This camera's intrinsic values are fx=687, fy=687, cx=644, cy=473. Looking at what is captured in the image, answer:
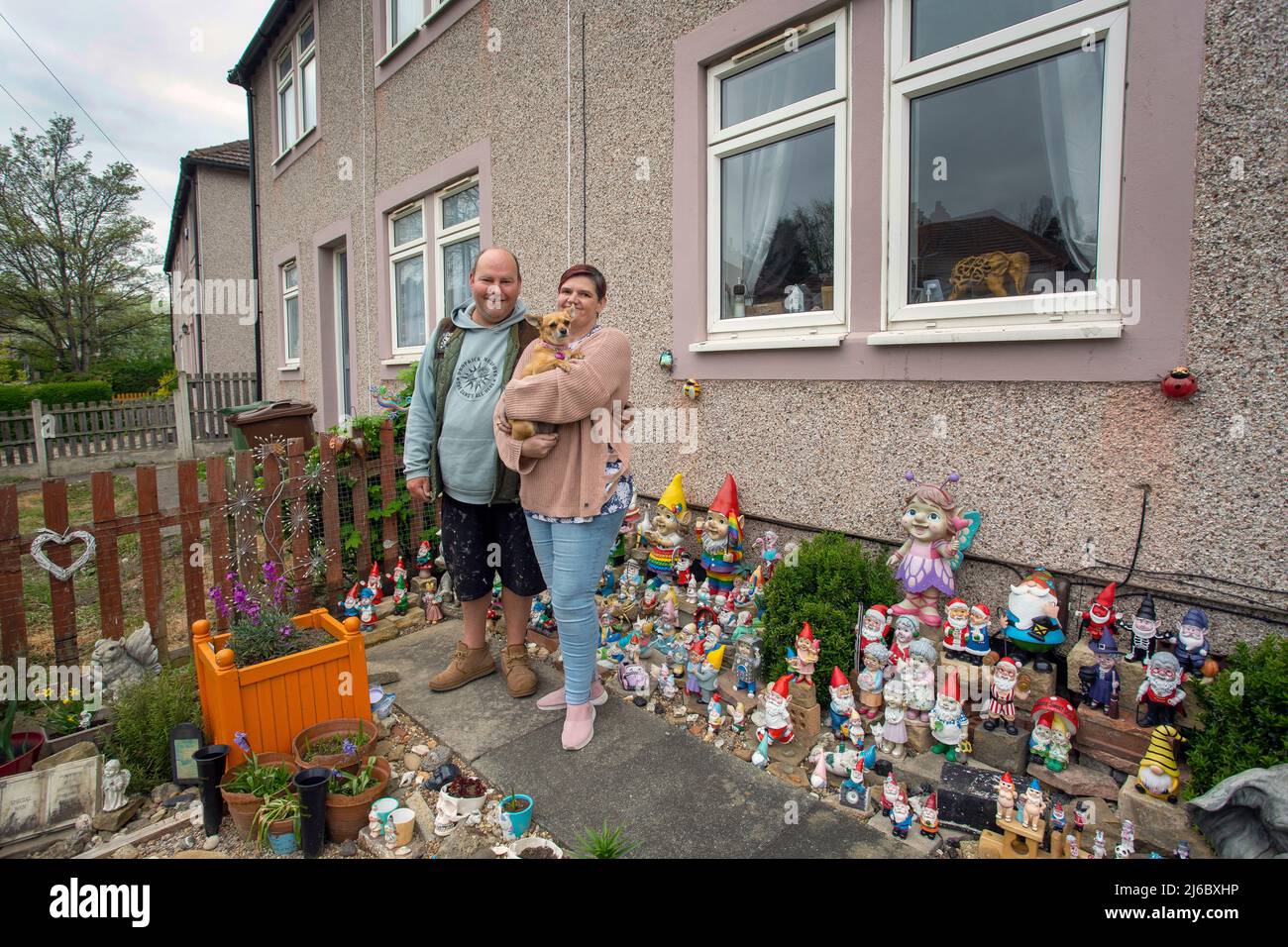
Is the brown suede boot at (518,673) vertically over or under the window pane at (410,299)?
under

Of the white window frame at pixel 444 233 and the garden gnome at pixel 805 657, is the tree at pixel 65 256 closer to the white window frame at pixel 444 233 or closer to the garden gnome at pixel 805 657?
the white window frame at pixel 444 233

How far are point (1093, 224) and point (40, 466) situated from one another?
16433 mm

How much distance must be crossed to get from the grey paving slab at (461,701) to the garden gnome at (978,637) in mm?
1789

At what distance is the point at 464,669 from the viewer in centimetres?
342

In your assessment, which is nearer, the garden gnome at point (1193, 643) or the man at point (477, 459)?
the garden gnome at point (1193, 643)

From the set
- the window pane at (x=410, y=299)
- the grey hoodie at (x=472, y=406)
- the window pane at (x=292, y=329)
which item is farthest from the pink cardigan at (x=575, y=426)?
the window pane at (x=292, y=329)

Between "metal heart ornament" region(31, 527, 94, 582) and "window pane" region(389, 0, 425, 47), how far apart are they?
591cm

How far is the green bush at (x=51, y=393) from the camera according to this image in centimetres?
1747

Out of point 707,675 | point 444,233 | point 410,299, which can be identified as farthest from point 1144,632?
point 410,299

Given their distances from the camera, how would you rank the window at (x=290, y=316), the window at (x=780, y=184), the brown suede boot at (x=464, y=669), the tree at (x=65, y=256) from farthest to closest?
the tree at (x=65, y=256) → the window at (x=290, y=316) → the window at (x=780, y=184) → the brown suede boot at (x=464, y=669)

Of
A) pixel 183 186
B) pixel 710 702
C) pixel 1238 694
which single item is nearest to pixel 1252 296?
pixel 1238 694

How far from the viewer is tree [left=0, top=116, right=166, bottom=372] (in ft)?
71.5

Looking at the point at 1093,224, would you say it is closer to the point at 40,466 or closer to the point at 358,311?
the point at 358,311

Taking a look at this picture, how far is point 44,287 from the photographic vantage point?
23.6m
